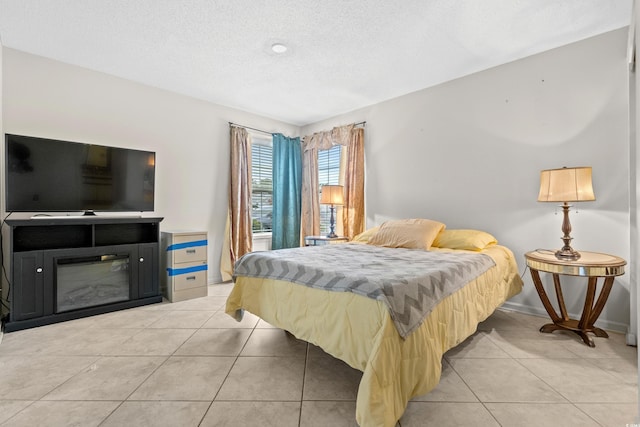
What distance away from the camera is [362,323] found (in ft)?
4.67

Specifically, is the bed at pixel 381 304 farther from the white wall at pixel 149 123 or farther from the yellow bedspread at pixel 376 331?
the white wall at pixel 149 123

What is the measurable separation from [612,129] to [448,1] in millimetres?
1748

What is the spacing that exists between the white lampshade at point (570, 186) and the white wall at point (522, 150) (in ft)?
1.53

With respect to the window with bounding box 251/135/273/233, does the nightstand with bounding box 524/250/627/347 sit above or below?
below

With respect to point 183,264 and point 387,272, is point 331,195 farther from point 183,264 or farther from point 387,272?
point 387,272

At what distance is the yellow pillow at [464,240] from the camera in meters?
2.62

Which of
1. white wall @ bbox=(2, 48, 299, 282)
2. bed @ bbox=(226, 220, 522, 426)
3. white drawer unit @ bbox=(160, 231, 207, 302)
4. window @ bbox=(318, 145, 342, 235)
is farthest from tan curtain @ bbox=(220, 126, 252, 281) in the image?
bed @ bbox=(226, 220, 522, 426)

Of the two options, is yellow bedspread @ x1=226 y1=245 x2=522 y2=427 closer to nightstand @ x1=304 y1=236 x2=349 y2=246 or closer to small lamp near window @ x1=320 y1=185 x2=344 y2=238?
nightstand @ x1=304 y1=236 x2=349 y2=246

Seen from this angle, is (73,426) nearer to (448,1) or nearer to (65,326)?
(65,326)

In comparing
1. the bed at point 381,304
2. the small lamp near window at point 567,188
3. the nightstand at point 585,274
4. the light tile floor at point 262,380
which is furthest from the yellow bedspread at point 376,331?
the small lamp near window at point 567,188

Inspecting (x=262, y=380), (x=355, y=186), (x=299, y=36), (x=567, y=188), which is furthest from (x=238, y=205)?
(x=567, y=188)

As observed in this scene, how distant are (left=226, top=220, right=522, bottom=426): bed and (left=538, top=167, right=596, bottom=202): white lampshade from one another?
0.65 metres

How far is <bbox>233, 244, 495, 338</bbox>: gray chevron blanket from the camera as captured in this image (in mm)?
1404

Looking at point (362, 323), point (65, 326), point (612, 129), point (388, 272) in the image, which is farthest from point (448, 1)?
point (65, 326)
